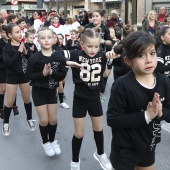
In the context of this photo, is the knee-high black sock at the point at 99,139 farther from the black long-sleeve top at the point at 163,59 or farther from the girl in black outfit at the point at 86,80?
the black long-sleeve top at the point at 163,59

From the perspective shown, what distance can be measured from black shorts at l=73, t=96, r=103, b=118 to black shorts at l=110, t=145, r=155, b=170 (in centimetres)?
96

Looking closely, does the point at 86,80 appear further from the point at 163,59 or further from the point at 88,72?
the point at 163,59

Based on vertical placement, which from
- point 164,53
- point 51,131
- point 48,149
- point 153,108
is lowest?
point 48,149

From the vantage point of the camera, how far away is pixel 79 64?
9.32 feet

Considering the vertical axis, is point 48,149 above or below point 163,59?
below

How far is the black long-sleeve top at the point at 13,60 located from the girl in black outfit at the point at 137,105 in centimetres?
237

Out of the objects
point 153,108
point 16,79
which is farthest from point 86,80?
point 16,79

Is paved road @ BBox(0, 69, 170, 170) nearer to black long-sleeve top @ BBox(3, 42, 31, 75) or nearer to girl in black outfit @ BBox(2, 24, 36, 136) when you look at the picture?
girl in black outfit @ BBox(2, 24, 36, 136)

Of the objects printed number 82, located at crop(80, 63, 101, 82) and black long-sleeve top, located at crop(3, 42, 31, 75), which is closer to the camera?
printed number 82, located at crop(80, 63, 101, 82)

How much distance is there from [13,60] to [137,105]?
2.49 meters

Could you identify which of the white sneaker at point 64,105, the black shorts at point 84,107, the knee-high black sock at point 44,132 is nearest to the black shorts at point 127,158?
the black shorts at point 84,107

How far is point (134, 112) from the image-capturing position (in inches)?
76.2

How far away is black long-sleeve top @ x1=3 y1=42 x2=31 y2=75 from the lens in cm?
399

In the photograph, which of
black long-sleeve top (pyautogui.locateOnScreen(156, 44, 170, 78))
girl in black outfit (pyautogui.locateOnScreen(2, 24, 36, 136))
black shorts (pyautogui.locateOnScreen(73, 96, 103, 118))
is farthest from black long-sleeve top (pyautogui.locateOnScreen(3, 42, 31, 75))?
black long-sleeve top (pyautogui.locateOnScreen(156, 44, 170, 78))
